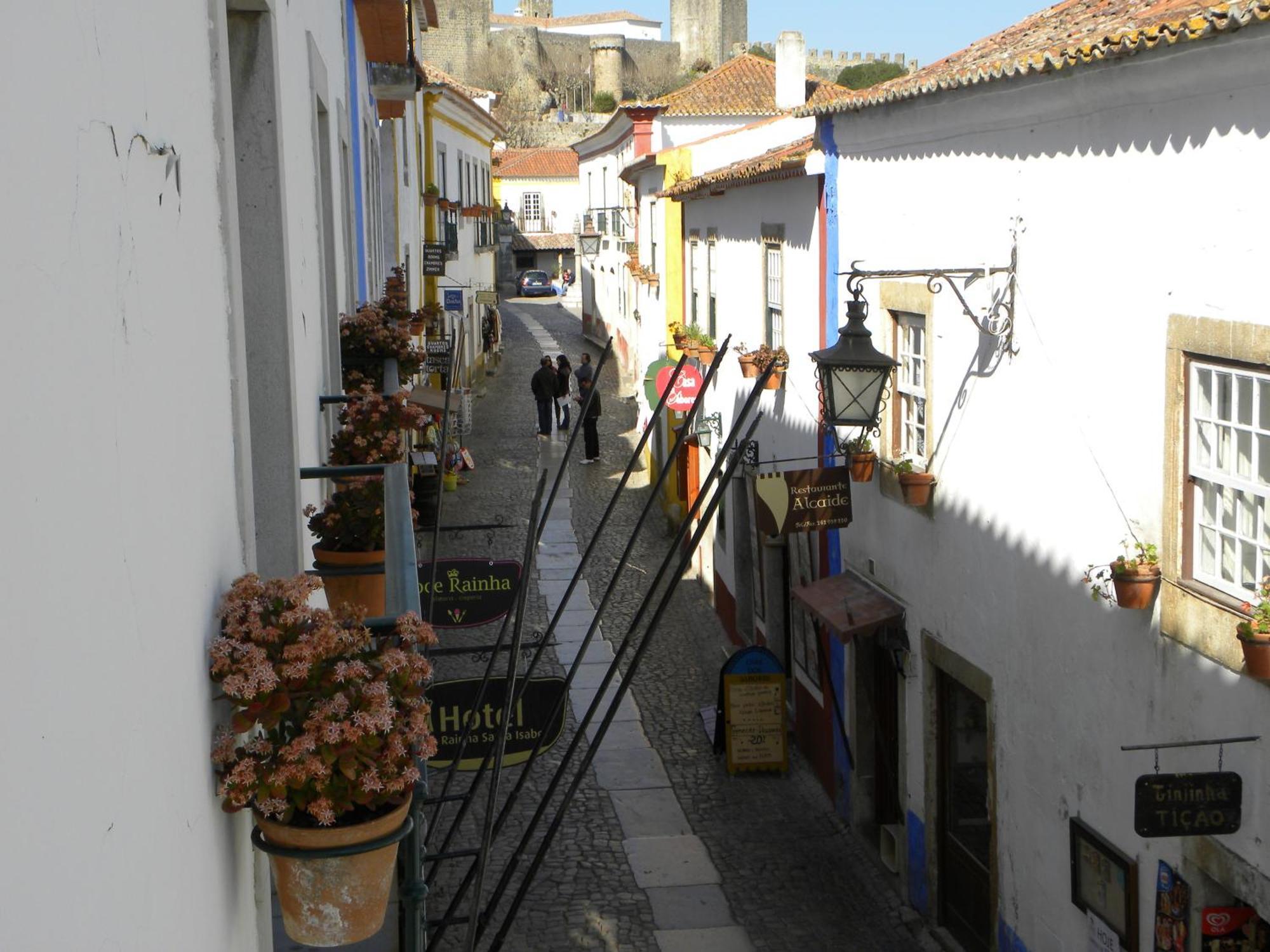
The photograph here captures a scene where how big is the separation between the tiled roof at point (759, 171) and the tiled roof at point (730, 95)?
11.1 meters

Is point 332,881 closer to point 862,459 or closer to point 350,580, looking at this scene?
point 350,580

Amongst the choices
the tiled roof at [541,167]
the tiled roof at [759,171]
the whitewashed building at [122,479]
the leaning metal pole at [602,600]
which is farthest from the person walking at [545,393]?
the tiled roof at [541,167]

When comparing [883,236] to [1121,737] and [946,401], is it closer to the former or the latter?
[946,401]

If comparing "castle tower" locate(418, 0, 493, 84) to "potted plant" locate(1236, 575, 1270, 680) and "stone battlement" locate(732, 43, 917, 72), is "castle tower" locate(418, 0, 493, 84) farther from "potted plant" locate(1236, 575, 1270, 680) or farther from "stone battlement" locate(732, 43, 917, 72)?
"potted plant" locate(1236, 575, 1270, 680)

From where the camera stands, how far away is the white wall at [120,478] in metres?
1.67

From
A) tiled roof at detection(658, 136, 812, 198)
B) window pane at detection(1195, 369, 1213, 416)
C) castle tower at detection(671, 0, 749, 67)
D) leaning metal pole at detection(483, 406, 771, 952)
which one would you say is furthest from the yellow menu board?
castle tower at detection(671, 0, 749, 67)

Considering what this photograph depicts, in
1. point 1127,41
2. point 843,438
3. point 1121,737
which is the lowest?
point 1121,737

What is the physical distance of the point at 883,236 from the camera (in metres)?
11.2

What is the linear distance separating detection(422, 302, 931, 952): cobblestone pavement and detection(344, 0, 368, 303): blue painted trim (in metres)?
2.44

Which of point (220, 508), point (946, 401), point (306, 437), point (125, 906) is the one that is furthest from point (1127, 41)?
point (125, 906)

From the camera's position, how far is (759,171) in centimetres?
1377

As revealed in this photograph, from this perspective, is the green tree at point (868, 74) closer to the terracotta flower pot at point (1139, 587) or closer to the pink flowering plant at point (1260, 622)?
the terracotta flower pot at point (1139, 587)

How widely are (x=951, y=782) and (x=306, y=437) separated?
661 cm

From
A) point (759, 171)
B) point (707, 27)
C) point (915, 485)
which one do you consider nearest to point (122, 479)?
point (915, 485)
